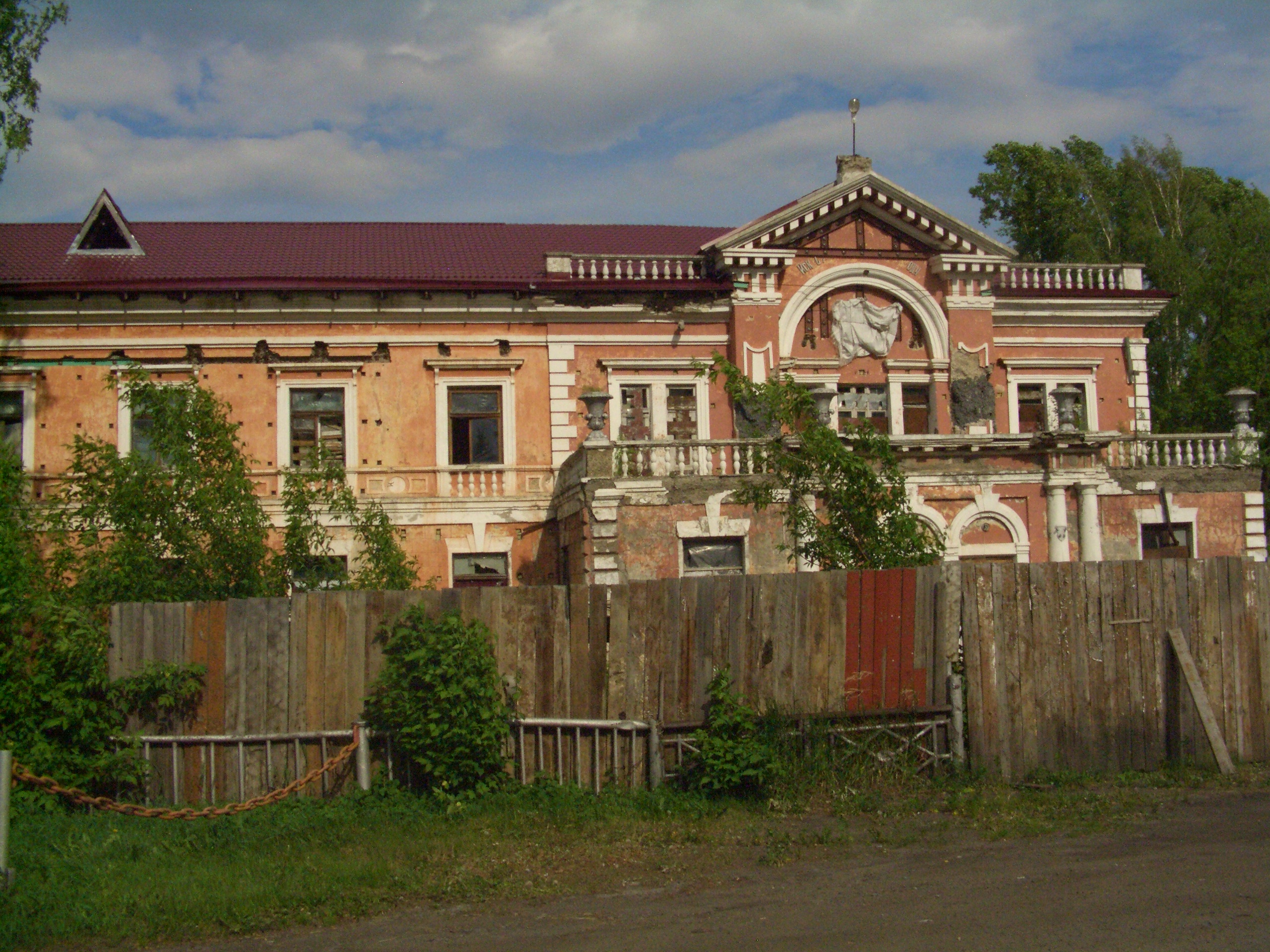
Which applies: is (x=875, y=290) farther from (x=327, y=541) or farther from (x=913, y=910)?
(x=913, y=910)

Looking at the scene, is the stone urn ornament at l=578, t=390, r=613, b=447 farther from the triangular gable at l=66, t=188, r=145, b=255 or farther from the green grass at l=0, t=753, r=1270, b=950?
the triangular gable at l=66, t=188, r=145, b=255

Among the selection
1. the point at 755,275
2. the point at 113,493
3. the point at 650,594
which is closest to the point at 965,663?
the point at 650,594

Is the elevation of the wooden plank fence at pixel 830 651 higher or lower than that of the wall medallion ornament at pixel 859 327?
lower

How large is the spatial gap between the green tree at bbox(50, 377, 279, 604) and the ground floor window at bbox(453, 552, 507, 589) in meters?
8.36

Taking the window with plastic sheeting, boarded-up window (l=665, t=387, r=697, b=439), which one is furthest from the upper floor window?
the window with plastic sheeting

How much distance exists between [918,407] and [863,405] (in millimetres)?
1149

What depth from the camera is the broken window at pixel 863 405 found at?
2405 cm

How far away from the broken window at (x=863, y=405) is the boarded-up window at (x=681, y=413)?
291 centimetres

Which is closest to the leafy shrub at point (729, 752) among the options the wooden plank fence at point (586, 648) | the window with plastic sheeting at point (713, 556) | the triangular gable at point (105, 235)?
the wooden plank fence at point (586, 648)

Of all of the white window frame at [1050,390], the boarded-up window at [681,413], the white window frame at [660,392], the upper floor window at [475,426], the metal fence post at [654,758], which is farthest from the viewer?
the white window frame at [1050,390]

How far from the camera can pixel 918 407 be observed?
24.3 metres

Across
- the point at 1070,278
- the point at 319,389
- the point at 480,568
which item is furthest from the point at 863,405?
the point at 319,389

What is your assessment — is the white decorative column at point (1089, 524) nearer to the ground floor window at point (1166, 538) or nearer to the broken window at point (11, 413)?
the ground floor window at point (1166, 538)

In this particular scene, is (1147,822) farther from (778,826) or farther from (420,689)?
(420,689)
